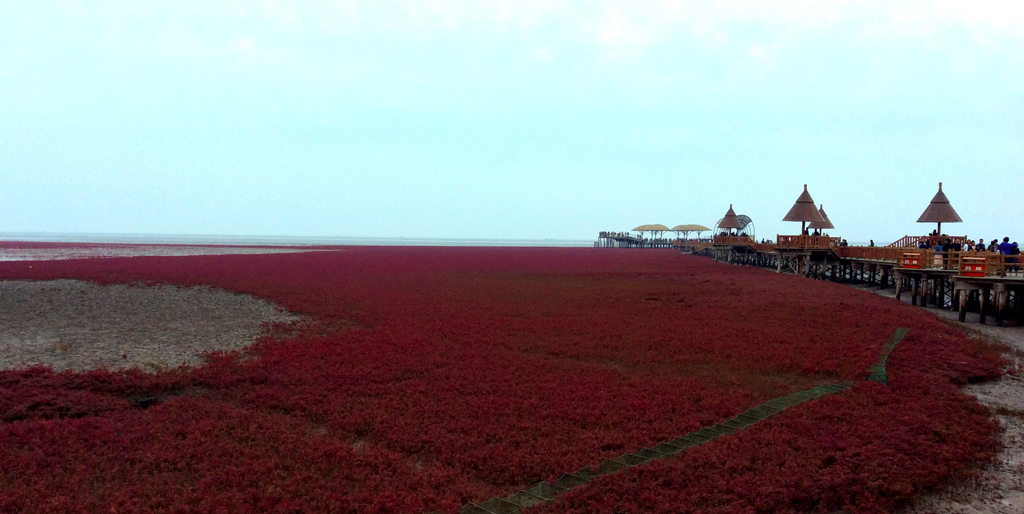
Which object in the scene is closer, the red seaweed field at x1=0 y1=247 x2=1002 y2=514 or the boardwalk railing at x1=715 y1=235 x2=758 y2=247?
the red seaweed field at x1=0 y1=247 x2=1002 y2=514

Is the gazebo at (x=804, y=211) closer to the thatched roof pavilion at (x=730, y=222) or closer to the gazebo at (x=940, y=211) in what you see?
the gazebo at (x=940, y=211)

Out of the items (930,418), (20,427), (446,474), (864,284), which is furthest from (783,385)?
(864,284)

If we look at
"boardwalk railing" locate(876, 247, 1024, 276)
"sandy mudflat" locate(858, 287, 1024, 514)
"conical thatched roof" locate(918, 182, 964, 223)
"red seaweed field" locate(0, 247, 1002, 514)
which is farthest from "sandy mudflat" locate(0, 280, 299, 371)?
"conical thatched roof" locate(918, 182, 964, 223)

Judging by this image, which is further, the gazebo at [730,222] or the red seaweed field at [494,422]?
the gazebo at [730,222]

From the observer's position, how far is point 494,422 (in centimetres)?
900

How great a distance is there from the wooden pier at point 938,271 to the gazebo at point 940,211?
1.28 metres

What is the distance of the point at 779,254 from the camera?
1673 inches

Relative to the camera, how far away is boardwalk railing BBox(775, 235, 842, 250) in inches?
1515

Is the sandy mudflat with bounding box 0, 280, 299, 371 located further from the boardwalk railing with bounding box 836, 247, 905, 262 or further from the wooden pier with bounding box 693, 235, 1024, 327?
the boardwalk railing with bounding box 836, 247, 905, 262

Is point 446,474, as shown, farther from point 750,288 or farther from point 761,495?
point 750,288

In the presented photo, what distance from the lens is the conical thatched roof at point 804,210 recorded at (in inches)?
1511

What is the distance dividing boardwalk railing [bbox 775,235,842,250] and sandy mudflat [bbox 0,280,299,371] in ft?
105

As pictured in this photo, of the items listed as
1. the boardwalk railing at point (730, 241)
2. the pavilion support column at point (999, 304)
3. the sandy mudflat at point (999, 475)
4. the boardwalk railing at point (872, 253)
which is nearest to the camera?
the sandy mudflat at point (999, 475)

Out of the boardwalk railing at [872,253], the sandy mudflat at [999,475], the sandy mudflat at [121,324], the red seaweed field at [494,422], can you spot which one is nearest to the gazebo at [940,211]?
the boardwalk railing at [872,253]
